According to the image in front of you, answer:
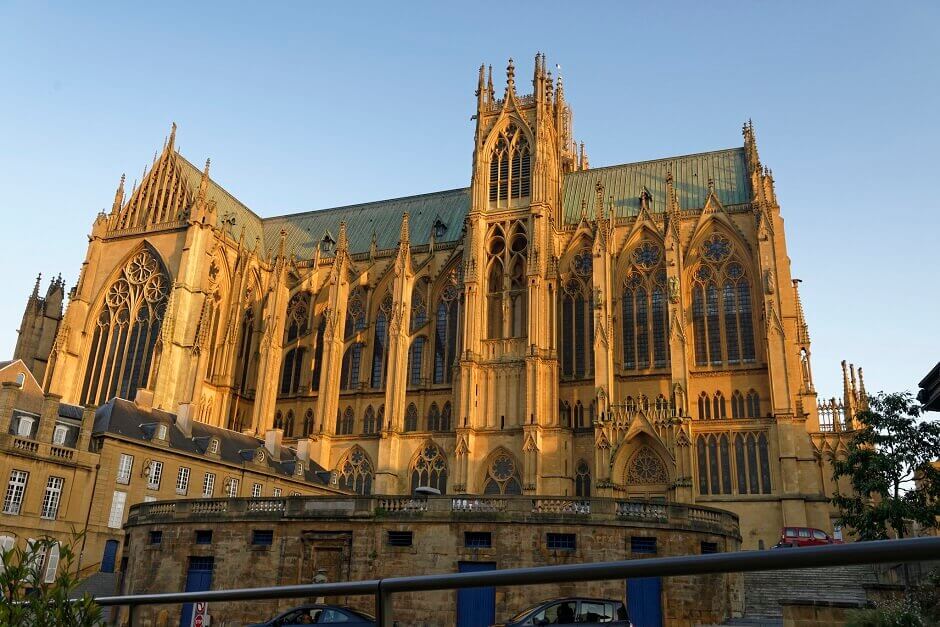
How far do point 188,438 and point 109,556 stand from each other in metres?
7.90

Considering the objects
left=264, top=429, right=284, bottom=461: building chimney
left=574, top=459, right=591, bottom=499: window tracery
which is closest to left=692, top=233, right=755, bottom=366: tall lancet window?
left=574, top=459, right=591, bottom=499: window tracery

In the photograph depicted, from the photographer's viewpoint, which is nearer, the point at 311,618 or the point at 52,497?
the point at 311,618

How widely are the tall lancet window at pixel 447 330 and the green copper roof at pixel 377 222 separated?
6262 mm

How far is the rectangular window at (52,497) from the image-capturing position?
33594mm

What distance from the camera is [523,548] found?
24359mm

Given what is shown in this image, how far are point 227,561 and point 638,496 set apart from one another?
21920 mm

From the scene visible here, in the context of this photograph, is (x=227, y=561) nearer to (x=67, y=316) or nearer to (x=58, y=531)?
(x=58, y=531)

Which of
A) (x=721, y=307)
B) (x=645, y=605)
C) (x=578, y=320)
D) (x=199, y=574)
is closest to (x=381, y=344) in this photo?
(x=578, y=320)

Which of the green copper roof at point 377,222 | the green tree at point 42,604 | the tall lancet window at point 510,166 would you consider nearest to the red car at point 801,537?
the tall lancet window at point 510,166

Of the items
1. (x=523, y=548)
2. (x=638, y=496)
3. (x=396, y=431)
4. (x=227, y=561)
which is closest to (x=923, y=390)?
(x=523, y=548)

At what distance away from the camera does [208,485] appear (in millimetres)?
40250

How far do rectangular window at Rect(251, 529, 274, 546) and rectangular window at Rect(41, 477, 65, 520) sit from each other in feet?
43.2

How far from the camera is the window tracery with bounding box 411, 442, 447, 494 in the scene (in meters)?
46.0

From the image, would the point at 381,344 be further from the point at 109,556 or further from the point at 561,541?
the point at 561,541
